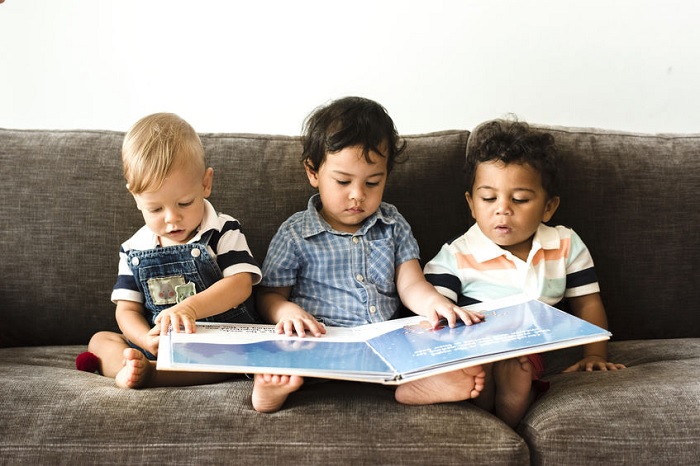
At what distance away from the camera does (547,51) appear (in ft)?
9.10

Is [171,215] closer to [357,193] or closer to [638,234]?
[357,193]

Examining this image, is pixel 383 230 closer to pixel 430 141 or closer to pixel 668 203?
pixel 430 141

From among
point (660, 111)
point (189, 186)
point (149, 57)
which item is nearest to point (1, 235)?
point (189, 186)

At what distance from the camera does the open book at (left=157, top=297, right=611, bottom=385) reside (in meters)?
1.53

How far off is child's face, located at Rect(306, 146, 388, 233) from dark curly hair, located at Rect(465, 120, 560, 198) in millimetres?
314

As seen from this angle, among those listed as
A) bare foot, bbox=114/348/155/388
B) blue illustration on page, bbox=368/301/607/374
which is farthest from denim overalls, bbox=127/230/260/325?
blue illustration on page, bbox=368/301/607/374

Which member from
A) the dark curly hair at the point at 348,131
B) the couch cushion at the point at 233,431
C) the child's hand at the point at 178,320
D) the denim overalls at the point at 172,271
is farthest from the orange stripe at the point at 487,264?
the child's hand at the point at 178,320

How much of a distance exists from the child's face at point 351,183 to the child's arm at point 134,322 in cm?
57

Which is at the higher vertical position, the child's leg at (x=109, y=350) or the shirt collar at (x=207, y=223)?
the shirt collar at (x=207, y=223)

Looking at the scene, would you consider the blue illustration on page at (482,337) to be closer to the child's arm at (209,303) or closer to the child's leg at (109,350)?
the child's arm at (209,303)

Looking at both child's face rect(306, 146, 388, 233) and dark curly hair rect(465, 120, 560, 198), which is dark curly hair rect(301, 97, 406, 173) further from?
dark curly hair rect(465, 120, 560, 198)

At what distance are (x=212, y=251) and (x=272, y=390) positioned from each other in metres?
0.54

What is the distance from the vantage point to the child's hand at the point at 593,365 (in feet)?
6.73

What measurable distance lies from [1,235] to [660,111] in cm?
230
